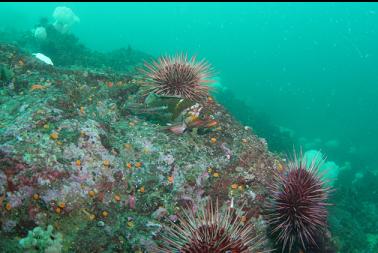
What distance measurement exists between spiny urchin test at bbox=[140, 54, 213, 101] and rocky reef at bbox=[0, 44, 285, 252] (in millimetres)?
498

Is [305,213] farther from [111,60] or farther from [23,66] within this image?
[111,60]

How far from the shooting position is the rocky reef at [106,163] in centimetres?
454

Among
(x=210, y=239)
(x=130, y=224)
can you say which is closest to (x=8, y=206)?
Result: (x=130, y=224)

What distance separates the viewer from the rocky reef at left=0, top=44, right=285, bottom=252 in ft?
14.9

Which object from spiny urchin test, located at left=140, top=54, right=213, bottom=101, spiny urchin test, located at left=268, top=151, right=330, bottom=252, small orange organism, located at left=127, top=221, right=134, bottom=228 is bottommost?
small orange organism, located at left=127, top=221, right=134, bottom=228

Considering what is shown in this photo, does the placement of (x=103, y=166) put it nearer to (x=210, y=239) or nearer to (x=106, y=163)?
(x=106, y=163)

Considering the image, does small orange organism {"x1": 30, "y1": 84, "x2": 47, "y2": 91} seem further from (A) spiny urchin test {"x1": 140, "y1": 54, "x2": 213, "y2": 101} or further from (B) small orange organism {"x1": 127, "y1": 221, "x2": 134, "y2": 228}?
(B) small orange organism {"x1": 127, "y1": 221, "x2": 134, "y2": 228}

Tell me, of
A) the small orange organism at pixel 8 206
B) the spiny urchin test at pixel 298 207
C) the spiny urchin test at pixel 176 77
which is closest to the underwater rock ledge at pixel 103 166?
the small orange organism at pixel 8 206

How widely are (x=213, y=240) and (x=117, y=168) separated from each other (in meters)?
2.38

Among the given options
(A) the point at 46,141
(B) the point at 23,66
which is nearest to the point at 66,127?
(A) the point at 46,141

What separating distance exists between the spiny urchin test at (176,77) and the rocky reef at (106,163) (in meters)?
0.50

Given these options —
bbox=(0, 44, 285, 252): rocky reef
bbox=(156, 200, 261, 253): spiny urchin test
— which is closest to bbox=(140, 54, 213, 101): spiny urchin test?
bbox=(0, 44, 285, 252): rocky reef

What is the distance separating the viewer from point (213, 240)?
3855 millimetres

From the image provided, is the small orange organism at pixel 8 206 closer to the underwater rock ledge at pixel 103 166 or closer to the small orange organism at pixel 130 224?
the underwater rock ledge at pixel 103 166
